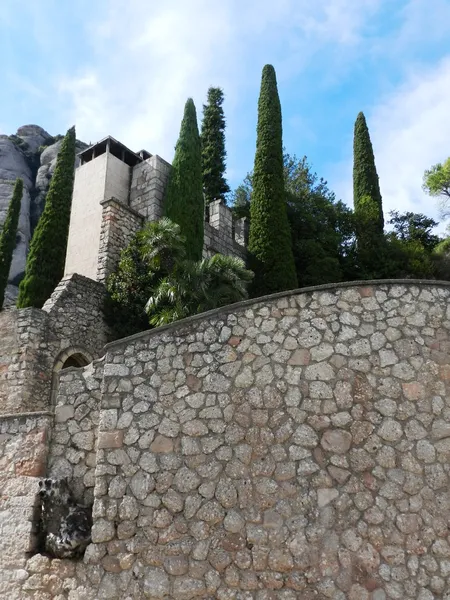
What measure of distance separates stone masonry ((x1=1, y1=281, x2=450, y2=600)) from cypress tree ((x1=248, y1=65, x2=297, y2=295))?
11788 mm

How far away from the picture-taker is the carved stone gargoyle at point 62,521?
6.88m

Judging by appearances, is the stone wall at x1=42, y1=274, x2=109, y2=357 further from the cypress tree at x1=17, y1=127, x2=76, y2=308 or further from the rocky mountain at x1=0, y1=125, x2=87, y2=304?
the rocky mountain at x1=0, y1=125, x2=87, y2=304

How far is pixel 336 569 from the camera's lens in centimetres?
610

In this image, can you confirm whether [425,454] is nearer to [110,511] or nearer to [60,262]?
[110,511]

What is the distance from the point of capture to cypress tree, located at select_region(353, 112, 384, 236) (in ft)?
86.5

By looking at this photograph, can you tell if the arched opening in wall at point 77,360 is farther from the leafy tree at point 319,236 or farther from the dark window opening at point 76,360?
the leafy tree at point 319,236

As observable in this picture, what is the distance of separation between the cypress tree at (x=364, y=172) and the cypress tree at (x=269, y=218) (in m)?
5.64

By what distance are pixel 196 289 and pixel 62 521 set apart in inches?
308

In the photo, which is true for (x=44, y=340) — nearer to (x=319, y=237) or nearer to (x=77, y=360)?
(x=77, y=360)

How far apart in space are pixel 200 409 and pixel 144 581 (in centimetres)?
203

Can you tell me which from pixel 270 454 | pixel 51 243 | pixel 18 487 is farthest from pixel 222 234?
pixel 270 454

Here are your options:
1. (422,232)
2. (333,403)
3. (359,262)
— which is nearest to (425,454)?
(333,403)

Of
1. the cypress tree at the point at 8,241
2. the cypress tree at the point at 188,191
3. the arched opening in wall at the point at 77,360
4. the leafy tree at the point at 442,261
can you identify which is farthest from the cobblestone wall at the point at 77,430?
the leafy tree at the point at 442,261

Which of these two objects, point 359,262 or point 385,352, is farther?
point 359,262
